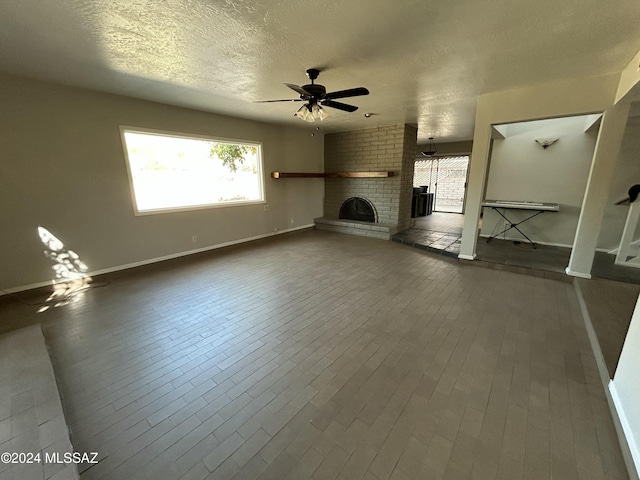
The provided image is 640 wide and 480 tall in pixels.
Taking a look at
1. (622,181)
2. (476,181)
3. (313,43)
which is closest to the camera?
(313,43)

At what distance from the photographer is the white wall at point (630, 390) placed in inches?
50.4

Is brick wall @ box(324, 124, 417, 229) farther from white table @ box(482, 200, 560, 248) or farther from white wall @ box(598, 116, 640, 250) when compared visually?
white wall @ box(598, 116, 640, 250)

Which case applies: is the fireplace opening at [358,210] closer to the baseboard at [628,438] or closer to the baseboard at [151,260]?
the baseboard at [151,260]

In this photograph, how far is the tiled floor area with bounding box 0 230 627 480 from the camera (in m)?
1.31

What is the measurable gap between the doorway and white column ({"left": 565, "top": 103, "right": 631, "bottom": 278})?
6.26 meters

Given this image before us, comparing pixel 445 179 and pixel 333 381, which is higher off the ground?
pixel 445 179

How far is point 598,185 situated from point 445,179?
6.78m

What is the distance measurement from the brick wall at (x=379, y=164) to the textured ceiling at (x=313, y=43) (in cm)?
245

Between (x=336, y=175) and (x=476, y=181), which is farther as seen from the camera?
(x=336, y=175)

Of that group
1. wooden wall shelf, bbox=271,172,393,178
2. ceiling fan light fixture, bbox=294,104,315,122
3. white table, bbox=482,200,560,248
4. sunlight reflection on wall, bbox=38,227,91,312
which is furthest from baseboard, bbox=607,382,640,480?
wooden wall shelf, bbox=271,172,393,178

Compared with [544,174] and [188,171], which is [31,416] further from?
[544,174]

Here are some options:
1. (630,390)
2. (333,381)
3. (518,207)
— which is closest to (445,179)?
(518,207)

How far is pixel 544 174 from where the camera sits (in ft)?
15.5

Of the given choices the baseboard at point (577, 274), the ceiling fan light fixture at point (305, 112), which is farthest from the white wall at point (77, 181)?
the baseboard at point (577, 274)
